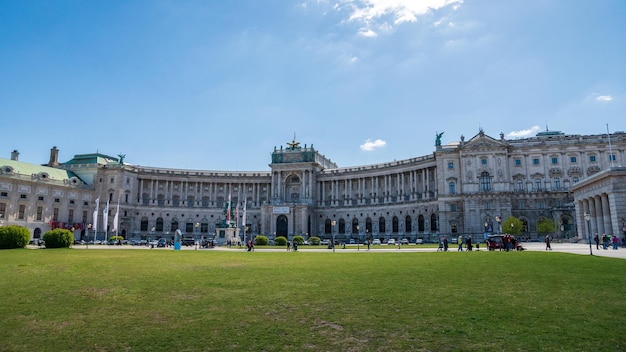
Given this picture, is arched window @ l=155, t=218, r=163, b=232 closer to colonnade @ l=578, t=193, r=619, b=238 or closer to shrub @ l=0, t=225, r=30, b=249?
shrub @ l=0, t=225, r=30, b=249

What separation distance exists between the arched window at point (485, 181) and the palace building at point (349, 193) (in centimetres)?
28

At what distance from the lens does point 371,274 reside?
73.5 ft

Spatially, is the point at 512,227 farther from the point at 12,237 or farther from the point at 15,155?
the point at 15,155

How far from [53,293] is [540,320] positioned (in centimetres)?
1776

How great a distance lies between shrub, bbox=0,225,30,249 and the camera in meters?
46.9

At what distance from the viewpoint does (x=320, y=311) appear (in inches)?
546

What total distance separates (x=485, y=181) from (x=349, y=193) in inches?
1538

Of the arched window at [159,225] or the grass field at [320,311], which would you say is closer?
the grass field at [320,311]

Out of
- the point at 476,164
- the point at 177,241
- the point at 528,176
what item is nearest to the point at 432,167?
the point at 476,164

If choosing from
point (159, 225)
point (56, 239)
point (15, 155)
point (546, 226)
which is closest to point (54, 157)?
point (15, 155)

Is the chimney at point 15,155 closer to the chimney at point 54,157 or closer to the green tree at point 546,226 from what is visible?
the chimney at point 54,157

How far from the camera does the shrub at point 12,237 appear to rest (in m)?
46.9

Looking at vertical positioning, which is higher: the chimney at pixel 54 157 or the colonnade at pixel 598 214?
the chimney at pixel 54 157

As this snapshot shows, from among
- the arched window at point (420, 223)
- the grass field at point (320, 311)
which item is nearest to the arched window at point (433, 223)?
the arched window at point (420, 223)
